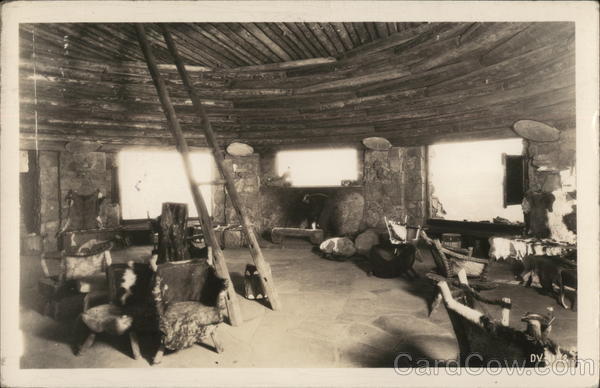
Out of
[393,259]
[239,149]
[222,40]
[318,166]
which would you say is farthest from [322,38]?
[318,166]

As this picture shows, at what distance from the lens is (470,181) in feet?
28.8

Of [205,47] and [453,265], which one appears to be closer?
[453,265]

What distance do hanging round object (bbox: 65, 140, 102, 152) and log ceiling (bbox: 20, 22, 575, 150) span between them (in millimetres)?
142

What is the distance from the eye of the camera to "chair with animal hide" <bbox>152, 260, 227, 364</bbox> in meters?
3.30

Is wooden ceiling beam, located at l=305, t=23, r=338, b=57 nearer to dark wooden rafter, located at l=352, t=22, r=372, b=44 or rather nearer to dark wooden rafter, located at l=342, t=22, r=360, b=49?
dark wooden rafter, located at l=342, t=22, r=360, b=49

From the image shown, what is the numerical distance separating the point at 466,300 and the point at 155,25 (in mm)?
5569

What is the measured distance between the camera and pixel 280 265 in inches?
295

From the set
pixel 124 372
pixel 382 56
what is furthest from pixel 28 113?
pixel 382 56

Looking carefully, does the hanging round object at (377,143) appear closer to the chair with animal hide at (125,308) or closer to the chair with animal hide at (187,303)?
the chair with animal hide at (187,303)

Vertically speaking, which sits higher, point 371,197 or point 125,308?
point 371,197

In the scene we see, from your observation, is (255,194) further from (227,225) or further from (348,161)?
(348,161)

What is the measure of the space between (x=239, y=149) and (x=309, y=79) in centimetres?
405

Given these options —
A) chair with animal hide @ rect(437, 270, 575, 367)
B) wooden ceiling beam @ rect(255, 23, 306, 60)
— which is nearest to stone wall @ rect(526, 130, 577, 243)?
chair with animal hide @ rect(437, 270, 575, 367)

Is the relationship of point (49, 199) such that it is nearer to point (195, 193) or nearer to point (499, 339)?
point (195, 193)
